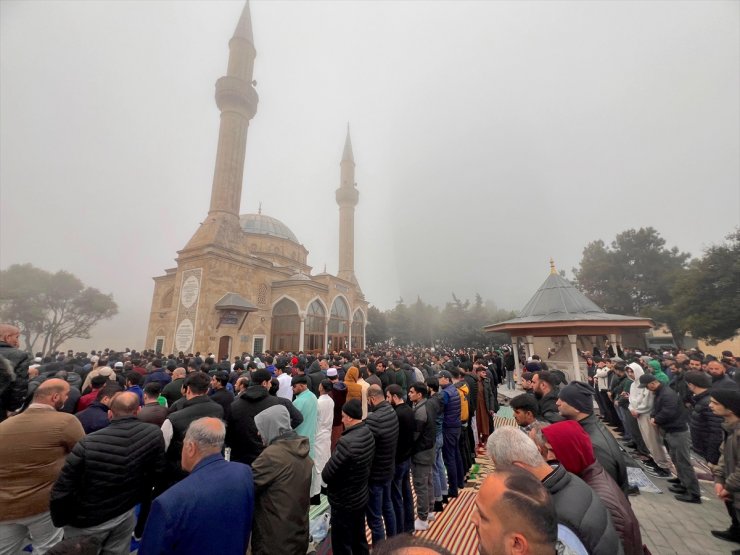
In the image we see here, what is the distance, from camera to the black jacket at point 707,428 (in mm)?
4219

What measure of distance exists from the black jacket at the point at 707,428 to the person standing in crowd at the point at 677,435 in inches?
6.6

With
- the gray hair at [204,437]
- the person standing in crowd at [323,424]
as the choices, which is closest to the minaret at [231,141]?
the person standing in crowd at [323,424]

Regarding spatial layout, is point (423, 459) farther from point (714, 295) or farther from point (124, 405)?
point (714, 295)

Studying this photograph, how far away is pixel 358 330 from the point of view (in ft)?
100

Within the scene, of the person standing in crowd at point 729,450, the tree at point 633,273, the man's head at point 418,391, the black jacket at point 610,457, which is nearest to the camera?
the black jacket at point 610,457

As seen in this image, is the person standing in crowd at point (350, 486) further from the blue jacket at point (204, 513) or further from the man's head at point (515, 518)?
the man's head at point (515, 518)

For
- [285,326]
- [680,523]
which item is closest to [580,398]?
[680,523]

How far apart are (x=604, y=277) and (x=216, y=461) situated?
37527 mm

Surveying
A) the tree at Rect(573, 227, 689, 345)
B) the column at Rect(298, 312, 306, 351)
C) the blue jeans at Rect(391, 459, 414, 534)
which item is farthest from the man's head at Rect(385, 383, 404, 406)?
the tree at Rect(573, 227, 689, 345)

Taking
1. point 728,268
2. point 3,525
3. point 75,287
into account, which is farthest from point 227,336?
point 728,268

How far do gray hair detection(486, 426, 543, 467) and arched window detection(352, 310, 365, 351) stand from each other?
27342mm

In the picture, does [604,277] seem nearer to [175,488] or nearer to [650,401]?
[650,401]

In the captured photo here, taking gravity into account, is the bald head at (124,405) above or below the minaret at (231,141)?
below

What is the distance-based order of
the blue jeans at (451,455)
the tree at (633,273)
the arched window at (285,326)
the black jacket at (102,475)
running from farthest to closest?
the tree at (633,273), the arched window at (285,326), the blue jeans at (451,455), the black jacket at (102,475)
